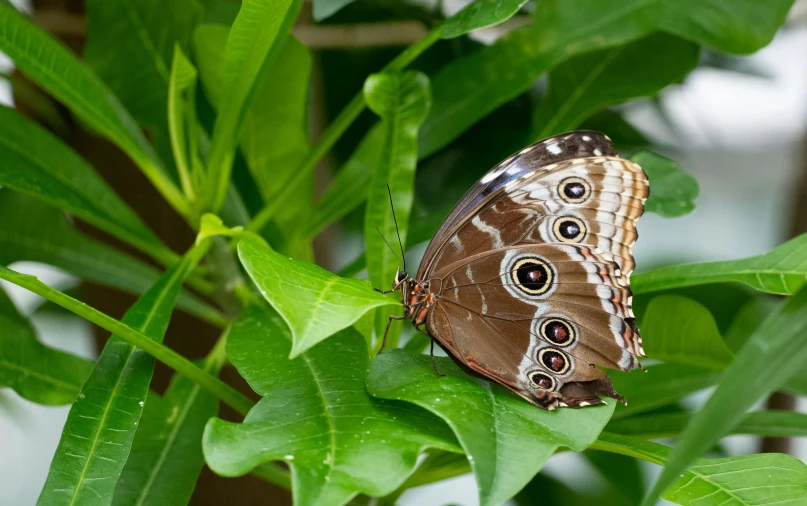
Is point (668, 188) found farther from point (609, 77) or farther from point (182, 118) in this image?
point (182, 118)

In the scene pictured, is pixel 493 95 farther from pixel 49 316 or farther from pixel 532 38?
pixel 49 316

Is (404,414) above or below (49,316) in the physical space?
below

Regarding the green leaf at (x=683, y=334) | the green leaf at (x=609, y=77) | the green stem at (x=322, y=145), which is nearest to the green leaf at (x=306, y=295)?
the green stem at (x=322, y=145)

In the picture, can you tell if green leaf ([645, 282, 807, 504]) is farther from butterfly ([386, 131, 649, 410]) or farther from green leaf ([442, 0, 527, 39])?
green leaf ([442, 0, 527, 39])

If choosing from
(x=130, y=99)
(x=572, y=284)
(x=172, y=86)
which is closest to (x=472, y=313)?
(x=572, y=284)

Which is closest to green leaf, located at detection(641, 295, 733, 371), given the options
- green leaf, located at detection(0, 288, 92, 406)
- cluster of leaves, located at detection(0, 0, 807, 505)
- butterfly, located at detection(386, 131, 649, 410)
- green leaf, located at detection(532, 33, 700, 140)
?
cluster of leaves, located at detection(0, 0, 807, 505)

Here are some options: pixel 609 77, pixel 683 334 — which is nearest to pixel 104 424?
pixel 683 334
